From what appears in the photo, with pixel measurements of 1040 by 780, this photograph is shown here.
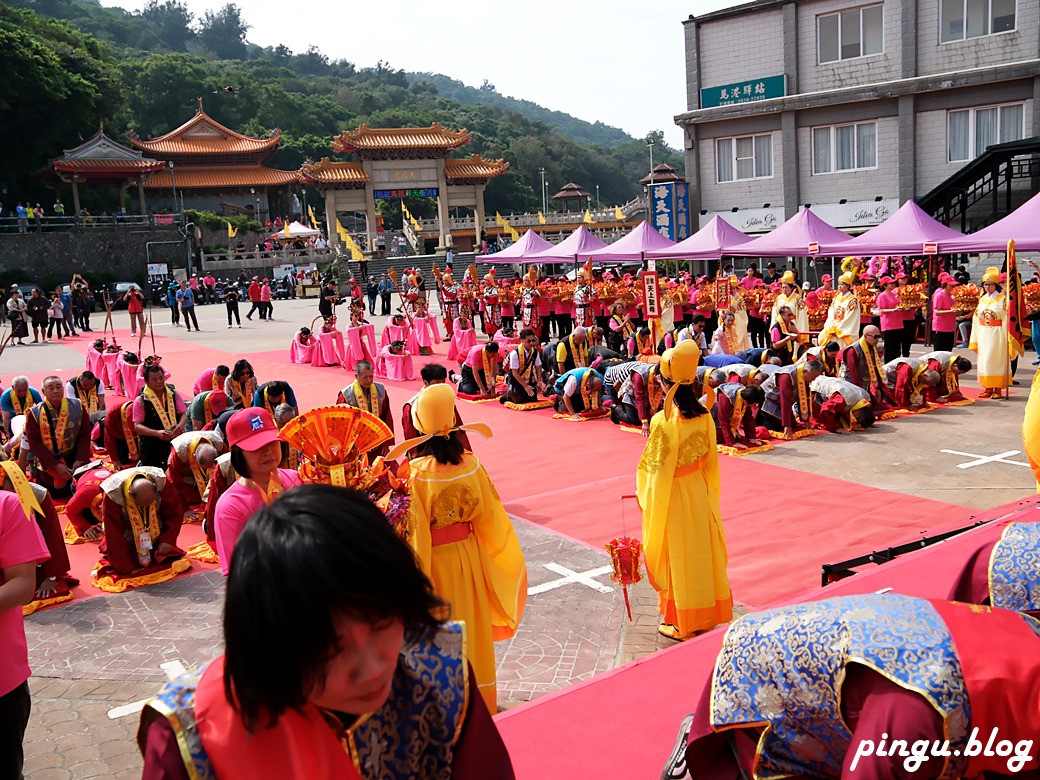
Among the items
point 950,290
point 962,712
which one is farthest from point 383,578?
point 950,290

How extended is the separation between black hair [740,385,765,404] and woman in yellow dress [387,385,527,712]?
6162mm

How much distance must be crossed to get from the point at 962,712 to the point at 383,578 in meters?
1.22

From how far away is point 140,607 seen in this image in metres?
6.30

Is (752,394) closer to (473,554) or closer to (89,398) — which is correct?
(473,554)

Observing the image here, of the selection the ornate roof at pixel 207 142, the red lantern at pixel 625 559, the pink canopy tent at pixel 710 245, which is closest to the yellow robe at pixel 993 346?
the pink canopy tent at pixel 710 245

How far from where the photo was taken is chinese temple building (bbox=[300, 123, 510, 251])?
43219 millimetres

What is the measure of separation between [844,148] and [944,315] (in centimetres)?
1211

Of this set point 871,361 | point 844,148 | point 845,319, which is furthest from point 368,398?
point 844,148

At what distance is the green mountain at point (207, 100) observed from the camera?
39156 millimetres

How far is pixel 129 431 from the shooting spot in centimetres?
925

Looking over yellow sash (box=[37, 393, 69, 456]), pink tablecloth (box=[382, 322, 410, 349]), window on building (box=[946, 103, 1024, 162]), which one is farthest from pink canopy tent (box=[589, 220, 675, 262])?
yellow sash (box=[37, 393, 69, 456])

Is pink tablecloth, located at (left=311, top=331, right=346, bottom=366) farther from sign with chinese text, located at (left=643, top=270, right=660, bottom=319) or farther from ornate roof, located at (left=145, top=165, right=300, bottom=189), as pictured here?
ornate roof, located at (left=145, top=165, right=300, bottom=189)

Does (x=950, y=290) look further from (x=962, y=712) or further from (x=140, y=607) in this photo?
(x=962, y=712)

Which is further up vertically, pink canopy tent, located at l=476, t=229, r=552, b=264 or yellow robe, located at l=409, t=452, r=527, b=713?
pink canopy tent, located at l=476, t=229, r=552, b=264
